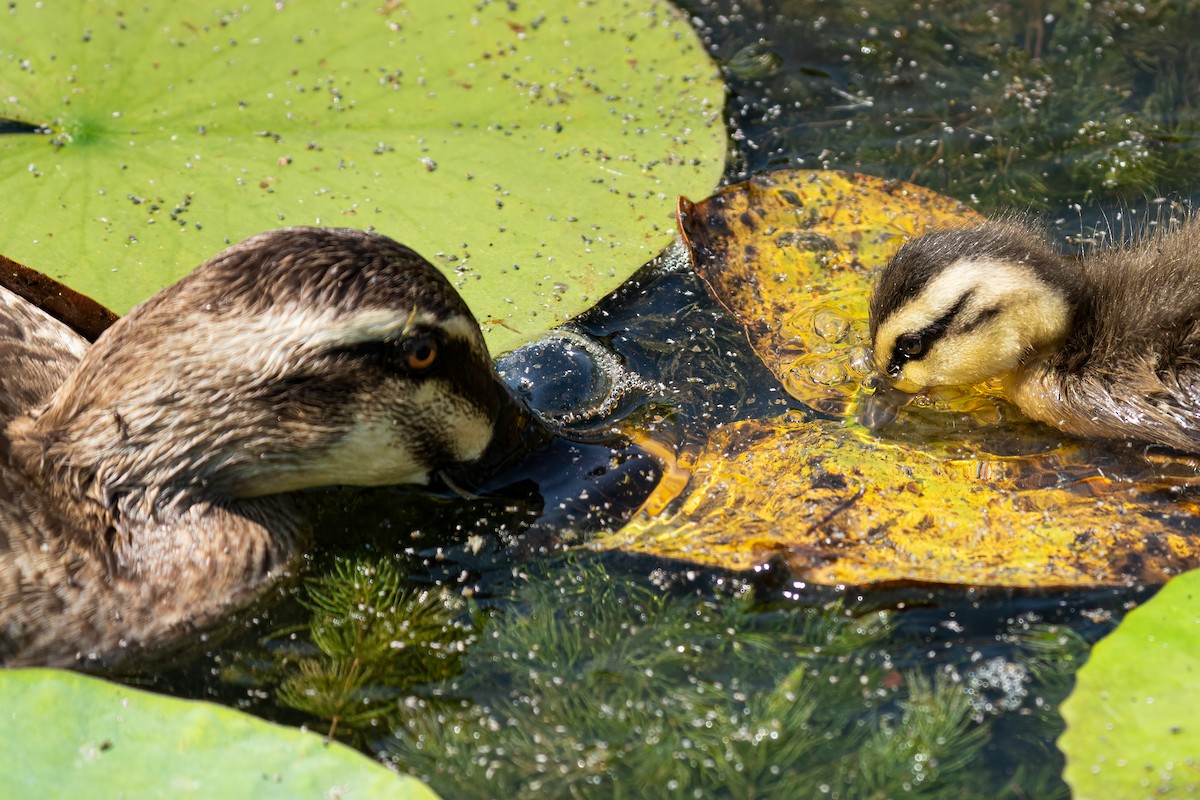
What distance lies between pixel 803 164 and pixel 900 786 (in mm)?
3455

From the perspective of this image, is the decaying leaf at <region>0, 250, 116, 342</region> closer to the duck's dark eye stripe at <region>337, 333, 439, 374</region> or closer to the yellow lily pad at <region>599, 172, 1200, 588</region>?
the duck's dark eye stripe at <region>337, 333, 439, 374</region>

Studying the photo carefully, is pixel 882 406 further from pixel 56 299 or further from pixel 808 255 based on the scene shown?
pixel 56 299

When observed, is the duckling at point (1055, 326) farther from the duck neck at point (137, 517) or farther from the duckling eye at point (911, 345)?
the duck neck at point (137, 517)

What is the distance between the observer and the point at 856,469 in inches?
185

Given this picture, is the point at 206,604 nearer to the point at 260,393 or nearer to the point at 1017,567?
the point at 260,393

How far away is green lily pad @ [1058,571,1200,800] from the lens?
Answer: 11.6 ft

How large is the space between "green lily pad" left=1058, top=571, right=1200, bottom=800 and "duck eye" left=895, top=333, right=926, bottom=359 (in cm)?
140

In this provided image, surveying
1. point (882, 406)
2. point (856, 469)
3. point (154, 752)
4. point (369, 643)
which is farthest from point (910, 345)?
point (154, 752)

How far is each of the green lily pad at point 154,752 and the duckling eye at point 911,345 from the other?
261 centimetres

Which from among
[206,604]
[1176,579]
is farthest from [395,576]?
[1176,579]

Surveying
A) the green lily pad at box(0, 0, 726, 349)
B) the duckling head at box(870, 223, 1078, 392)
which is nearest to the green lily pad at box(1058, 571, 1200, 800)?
the duckling head at box(870, 223, 1078, 392)

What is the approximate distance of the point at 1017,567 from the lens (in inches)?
165

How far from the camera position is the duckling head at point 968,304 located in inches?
196

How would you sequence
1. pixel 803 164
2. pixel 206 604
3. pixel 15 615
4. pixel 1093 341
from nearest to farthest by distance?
pixel 15 615 → pixel 206 604 → pixel 1093 341 → pixel 803 164
